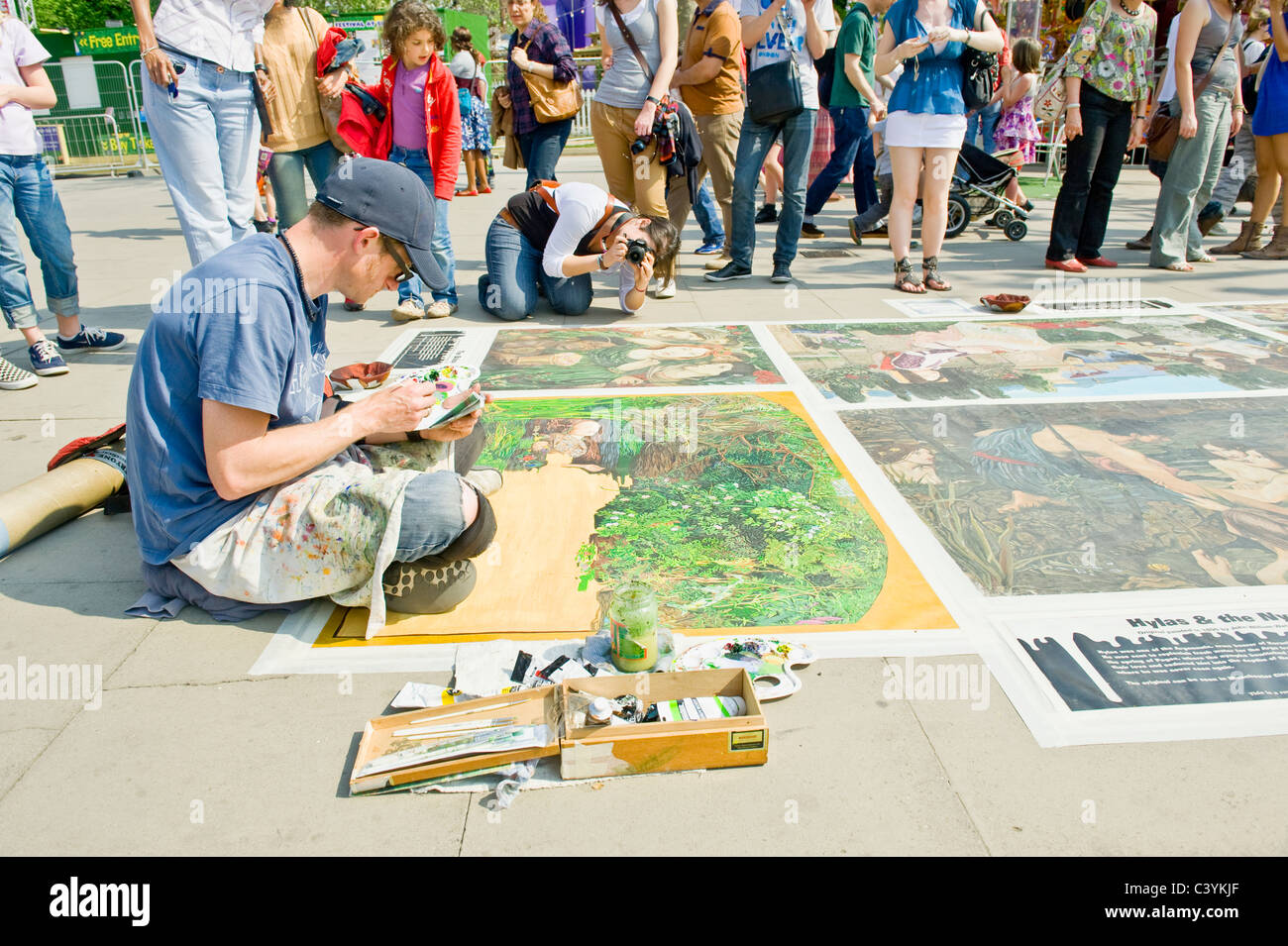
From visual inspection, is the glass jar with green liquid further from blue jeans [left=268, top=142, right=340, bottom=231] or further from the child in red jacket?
blue jeans [left=268, top=142, right=340, bottom=231]

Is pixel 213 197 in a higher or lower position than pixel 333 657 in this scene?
higher

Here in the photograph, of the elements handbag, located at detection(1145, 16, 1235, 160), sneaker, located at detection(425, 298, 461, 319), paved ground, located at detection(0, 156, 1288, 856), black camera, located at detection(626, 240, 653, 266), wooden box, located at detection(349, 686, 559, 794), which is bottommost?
paved ground, located at detection(0, 156, 1288, 856)

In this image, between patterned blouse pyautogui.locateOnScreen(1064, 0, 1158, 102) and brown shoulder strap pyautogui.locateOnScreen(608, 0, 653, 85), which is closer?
brown shoulder strap pyautogui.locateOnScreen(608, 0, 653, 85)

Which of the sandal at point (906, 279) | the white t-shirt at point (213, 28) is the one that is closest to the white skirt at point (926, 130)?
the sandal at point (906, 279)

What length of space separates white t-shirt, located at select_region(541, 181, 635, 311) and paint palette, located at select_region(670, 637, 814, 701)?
3093 mm

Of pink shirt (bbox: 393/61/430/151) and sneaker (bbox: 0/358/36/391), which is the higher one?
pink shirt (bbox: 393/61/430/151)

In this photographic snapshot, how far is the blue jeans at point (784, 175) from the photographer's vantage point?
5.74 meters

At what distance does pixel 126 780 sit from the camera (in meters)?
1.82

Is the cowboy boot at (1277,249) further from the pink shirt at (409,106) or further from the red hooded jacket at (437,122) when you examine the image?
the pink shirt at (409,106)

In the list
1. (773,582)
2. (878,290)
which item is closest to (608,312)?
(878,290)

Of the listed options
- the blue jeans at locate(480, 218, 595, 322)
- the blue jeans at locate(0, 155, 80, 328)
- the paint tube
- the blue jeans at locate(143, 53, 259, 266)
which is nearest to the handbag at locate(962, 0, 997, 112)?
the blue jeans at locate(480, 218, 595, 322)

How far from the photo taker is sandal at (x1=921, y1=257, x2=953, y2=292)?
230 inches

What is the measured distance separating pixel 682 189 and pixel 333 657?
4.70 m
